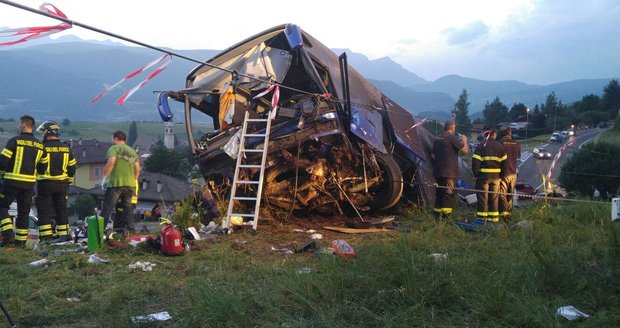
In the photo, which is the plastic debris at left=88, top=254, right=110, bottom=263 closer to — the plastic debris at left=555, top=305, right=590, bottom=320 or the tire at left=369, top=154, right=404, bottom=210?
the tire at left=369, top=154, right=404, bottom=210

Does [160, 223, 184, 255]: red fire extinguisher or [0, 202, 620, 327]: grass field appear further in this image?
[160, 223, 184, 255]: red fire extinguisher

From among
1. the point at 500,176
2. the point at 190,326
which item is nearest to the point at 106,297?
the point at 190,326

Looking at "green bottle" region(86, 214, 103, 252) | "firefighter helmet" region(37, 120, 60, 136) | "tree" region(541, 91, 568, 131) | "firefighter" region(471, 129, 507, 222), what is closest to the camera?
"green bottle" region(86, 214, 103, 252)

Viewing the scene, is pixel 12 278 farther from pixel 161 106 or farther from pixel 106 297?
pixel 161 106

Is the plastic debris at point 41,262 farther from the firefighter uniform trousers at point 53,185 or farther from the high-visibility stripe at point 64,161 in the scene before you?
the high-visibility stripe at point 64,161

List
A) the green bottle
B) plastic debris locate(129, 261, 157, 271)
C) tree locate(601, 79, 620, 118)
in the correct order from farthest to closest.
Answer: tree locate(601, 79, 620, 118), the green bottle, plastic debris locate(129, 261, 157, 271)

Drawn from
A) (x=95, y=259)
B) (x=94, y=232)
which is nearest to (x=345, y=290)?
(x=95, y=259)

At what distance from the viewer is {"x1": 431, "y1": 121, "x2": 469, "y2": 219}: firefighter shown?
8062 millimetres

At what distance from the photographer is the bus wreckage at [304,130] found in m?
7.21

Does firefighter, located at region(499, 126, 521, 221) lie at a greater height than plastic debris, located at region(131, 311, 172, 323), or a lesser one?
greater

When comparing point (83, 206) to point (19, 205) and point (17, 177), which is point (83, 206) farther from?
point (17, 177)

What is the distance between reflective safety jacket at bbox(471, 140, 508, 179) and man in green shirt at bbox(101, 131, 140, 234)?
16.6ft

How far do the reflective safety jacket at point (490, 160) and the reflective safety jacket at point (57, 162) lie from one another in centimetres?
586

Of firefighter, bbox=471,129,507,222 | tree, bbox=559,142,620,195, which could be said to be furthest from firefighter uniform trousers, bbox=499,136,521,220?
tree, bbox=559,142,620,195
